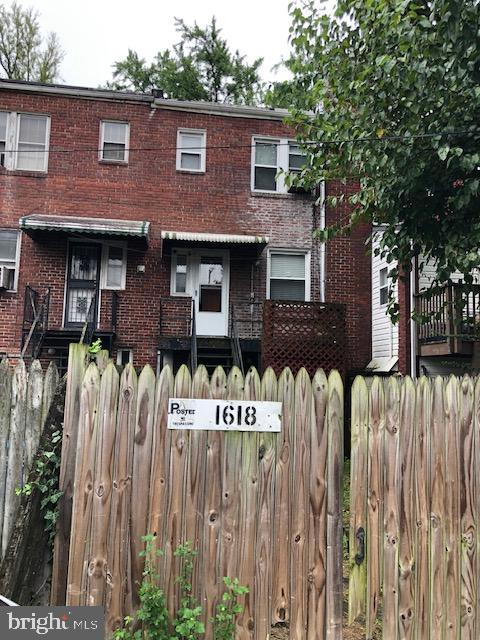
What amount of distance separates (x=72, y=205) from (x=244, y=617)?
11199 millimetres

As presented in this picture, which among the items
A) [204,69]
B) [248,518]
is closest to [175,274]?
[248,518]

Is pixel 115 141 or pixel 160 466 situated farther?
pixel 115 141

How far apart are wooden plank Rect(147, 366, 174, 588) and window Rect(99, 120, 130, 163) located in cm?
1080

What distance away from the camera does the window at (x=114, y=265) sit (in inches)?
481

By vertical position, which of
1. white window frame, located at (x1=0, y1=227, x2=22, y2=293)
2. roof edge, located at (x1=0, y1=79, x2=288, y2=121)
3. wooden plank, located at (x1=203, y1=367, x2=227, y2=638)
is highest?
roof edge, located at (x1=0, y1=79, x2=288, y2=121)

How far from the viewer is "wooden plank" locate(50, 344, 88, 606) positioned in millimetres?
2961

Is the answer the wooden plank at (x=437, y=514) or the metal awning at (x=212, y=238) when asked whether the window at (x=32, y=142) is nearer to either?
the metal awning at (x=212, y=238)

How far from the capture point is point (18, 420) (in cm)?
338

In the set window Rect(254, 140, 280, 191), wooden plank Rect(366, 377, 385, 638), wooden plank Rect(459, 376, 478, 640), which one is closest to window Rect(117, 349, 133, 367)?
window Rect(254, 140, 280, 191)

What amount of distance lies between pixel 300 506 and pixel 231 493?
450 millimetres

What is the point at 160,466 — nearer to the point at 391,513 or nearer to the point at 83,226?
the point at 391,513

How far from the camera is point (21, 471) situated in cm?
333

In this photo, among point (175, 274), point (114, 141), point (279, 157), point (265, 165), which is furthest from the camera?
point (279, 157)

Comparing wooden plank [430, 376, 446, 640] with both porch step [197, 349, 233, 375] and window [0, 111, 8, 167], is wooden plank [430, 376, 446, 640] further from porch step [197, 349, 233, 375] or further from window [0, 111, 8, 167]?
window [0, 111, 8, 167]
